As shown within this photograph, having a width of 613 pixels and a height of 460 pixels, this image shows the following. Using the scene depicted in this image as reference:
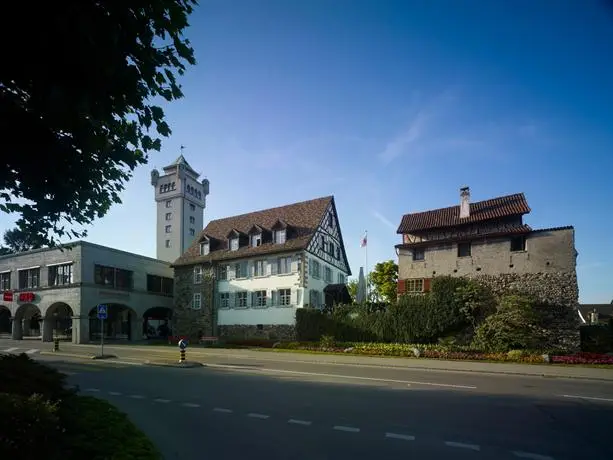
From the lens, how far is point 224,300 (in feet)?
133

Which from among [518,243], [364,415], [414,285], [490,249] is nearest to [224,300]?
[414,285]

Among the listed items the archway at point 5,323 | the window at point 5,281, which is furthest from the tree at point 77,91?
the archway at point 5,323

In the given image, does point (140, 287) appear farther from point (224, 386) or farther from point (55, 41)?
point (55, 41)

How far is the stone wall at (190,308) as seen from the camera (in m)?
40.8

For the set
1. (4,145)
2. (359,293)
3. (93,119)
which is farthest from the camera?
(359,293)

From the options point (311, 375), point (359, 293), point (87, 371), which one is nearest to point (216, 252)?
point (359, 293)

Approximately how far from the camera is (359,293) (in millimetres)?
34812

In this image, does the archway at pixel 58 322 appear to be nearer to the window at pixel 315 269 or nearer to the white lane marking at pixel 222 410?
the window at pixel 315 269

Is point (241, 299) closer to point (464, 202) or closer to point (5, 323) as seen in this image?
point (464, 202)

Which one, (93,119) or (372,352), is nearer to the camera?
(93,119)

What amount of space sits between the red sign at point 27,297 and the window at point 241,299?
21423mm

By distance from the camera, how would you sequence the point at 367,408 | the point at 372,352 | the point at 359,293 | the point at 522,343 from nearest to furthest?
the point at 367,408 < the point at 522,343 < the point at 372,352 < the point at 359,293

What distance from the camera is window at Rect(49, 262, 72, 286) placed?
3988 cm

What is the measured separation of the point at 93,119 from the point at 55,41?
1358mm
